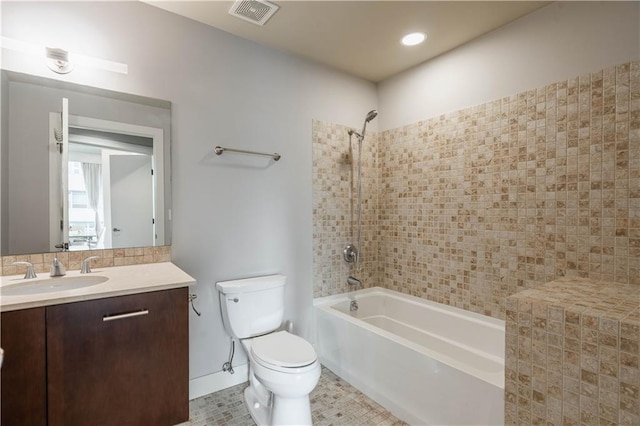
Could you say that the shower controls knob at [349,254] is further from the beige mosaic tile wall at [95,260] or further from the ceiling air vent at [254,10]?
the ceiling air vent at [254,10]

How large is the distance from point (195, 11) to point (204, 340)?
2.09 m

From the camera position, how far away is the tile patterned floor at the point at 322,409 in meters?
1.74

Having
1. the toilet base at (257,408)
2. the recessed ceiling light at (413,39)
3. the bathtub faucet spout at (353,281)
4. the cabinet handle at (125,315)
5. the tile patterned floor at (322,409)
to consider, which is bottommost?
the tile patterned floor at (322,409)

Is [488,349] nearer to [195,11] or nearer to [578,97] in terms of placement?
[578,97]

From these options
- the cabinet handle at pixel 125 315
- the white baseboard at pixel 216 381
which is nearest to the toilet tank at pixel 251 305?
the white baseboard at pixel 216 381

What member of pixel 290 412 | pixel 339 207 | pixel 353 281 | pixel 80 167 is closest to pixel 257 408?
pixel 290 412

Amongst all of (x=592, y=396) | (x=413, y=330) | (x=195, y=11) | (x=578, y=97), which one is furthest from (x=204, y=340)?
(x=578, y=97)

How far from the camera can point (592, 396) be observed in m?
0.98

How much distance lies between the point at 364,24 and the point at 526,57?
3.41 ft

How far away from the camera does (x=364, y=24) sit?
196 centimetres

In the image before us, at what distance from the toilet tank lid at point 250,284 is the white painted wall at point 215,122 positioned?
0.31ft

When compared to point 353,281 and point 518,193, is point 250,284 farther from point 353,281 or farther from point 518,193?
point 518,193

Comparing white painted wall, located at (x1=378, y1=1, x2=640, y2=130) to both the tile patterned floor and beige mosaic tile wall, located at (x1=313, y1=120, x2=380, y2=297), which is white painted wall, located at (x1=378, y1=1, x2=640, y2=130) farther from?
the tile patterned floor

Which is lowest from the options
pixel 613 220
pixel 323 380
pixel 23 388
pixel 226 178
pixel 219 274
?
pixel 323 380
